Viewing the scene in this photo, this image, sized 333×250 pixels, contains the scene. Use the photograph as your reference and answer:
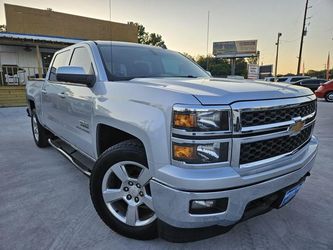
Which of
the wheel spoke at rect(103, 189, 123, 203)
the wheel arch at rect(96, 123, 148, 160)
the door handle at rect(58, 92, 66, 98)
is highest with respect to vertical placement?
the door handle at rect(58, 92, 66, 98)

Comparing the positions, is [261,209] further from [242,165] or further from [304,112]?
[304,112]

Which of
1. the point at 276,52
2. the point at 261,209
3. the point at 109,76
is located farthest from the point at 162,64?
the point at 276,52

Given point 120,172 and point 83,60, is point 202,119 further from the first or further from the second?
point 83,60

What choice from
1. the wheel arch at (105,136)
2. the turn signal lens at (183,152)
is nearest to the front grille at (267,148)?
the turn signal lens at (183,152)

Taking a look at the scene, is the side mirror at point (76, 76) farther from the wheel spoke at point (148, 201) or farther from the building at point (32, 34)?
the building at point (32, 34)

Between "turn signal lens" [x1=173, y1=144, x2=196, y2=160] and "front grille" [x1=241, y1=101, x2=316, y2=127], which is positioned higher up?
"front grille" [x1=241, y1=101, x2=316, y2=127]

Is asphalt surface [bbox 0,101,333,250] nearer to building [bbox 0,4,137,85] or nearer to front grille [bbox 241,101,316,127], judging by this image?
front grille [bbox 241,101,316,127]

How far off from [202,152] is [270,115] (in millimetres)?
593

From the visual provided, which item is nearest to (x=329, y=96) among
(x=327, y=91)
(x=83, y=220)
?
(x=327, y=91)

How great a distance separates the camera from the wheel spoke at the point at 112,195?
2248 mm

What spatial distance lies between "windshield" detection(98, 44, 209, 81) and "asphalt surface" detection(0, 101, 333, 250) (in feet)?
4.97

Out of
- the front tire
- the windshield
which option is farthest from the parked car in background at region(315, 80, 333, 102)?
the front tire

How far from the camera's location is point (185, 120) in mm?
1629

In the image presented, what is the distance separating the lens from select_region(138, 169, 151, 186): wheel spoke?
1902mm
